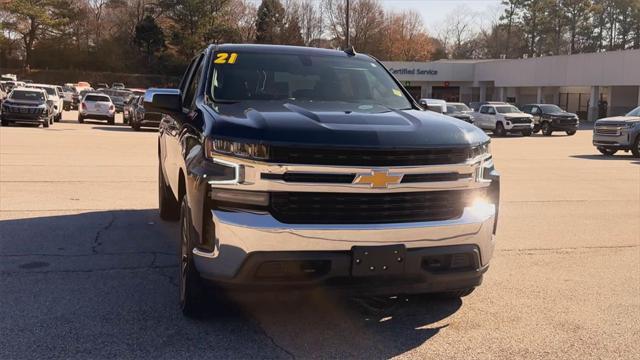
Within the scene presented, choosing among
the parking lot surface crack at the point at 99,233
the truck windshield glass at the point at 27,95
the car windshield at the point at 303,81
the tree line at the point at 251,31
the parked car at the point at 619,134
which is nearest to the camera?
the car windshield at the point at 303,81

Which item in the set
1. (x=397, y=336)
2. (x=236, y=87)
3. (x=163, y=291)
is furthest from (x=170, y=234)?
(x=397, y=336)

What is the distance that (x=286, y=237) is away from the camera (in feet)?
12.4

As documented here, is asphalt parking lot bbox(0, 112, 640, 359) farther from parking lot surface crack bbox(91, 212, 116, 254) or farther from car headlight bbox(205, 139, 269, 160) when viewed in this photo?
car headlight bbox(205, 139, 269, 160)

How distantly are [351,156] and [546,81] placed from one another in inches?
2369

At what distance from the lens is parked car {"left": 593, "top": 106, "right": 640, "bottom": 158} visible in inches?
796

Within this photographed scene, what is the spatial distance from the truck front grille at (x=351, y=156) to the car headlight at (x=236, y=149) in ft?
0.20

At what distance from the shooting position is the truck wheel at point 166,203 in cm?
777

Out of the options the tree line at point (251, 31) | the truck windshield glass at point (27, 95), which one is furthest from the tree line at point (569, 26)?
the truck windshield glass at point (27, 95)

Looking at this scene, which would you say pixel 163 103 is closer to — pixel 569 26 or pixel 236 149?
pixel 236 149

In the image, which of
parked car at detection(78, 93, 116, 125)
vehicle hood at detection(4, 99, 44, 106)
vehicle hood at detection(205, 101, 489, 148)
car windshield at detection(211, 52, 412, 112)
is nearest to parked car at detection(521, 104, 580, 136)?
parked car at detection(78, 93, 116, 125)

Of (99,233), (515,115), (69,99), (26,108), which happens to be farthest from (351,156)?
(69,99)

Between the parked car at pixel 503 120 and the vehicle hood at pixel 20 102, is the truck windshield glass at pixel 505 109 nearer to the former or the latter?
the parked car at pixel 503 120

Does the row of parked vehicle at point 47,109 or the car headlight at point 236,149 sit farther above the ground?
the car headlight at point 236,149

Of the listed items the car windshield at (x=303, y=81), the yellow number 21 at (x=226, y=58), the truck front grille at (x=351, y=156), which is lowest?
the truck front grille at (x=351, y=156)
